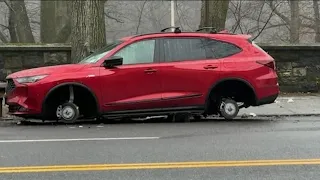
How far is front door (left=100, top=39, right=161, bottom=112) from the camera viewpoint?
33.0ft

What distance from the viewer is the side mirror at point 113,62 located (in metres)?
10.0

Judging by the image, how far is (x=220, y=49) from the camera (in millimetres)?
10727

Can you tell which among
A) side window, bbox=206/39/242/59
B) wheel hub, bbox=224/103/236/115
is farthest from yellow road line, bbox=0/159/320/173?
side window, bbox=206/39/242/59

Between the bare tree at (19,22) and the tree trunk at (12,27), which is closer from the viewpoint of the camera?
the bare tree at (19,22)

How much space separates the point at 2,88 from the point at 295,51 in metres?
8.48

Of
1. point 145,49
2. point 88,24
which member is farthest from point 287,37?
point 145,49

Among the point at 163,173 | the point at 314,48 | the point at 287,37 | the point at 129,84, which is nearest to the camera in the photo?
the point at 163,173

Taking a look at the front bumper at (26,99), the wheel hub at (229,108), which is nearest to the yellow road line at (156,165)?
the front bumper at (26,99)

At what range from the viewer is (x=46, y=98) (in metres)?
9.91

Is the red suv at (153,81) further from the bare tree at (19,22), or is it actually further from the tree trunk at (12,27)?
the tree trunk at (12,27)

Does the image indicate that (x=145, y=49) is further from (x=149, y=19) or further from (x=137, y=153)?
(x=149, y=19)

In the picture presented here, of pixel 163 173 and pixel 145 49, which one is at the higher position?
pixel 145 49

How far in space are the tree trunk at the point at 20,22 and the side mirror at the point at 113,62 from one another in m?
19.5

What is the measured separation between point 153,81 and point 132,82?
0.40 meters
